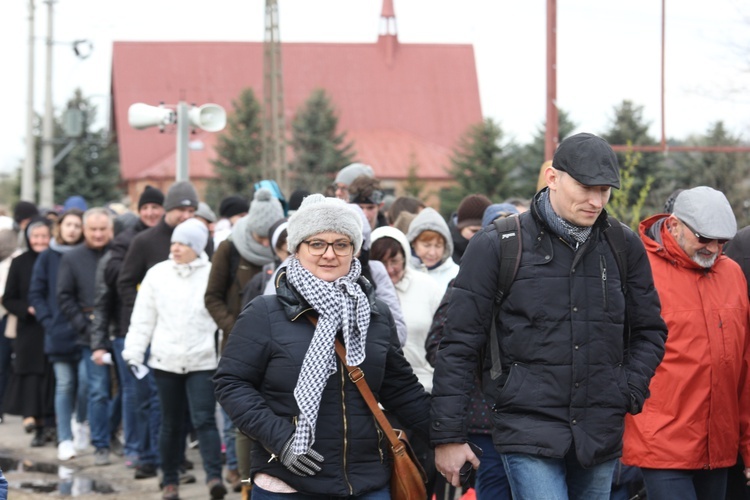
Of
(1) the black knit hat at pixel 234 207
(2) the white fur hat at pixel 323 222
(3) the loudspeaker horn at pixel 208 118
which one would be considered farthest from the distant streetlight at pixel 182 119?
(2) the white fur hat at pixel 323 222

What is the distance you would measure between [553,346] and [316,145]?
4870 centimetres

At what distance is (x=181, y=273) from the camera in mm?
8875

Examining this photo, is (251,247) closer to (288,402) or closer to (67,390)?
(67,390)

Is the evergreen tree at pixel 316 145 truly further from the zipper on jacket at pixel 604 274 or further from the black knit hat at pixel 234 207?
the zipper on jacket at pixel 604 274

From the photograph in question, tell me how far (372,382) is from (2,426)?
9.49m

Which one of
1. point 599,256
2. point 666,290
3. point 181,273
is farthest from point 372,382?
point 181,273

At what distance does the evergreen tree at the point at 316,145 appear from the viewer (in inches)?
2061

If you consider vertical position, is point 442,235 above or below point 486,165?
below

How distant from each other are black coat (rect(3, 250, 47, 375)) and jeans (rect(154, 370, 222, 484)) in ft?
12.0

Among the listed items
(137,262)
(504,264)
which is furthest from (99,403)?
(504,264)

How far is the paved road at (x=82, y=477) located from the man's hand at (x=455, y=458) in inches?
179

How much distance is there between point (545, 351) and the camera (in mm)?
4594

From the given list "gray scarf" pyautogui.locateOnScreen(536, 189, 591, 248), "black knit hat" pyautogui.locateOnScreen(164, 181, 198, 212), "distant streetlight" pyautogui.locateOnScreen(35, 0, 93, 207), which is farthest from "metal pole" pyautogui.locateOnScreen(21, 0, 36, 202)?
"gray scarf" pyautogui.locateOnScreen(536, 189, 591, 248)

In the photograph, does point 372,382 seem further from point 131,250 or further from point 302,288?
point 131,250
